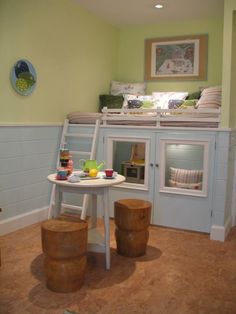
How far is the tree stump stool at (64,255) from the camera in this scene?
7.47ft

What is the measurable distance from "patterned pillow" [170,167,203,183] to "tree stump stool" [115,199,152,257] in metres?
0.83

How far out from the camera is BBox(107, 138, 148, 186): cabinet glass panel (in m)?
3.84

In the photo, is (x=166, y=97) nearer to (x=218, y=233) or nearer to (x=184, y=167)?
(x=184, y=167)

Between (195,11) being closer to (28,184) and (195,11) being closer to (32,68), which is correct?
(32,68)

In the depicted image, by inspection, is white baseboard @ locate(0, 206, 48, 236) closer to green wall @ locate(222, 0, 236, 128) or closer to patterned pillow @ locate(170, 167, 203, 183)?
patterned pillow @ locate(170, 167, 203, 183)

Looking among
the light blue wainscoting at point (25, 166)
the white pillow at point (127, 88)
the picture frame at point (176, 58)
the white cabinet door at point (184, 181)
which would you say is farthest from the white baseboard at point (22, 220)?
the picture frame at point (176, 58)

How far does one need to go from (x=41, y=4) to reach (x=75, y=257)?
2612 mm

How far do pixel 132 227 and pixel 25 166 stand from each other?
4.47ft

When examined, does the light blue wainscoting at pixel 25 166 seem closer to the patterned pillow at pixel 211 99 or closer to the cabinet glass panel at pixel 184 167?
the cabinet glass panel at pixel 184 167

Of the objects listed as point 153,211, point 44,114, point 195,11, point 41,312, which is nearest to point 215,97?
point 195,11

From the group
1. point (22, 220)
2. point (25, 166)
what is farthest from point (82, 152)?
point (22, 220)

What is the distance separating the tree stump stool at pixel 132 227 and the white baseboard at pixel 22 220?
1.13 meters

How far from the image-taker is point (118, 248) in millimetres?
3004

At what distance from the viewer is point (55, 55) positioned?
3873 millimetres
